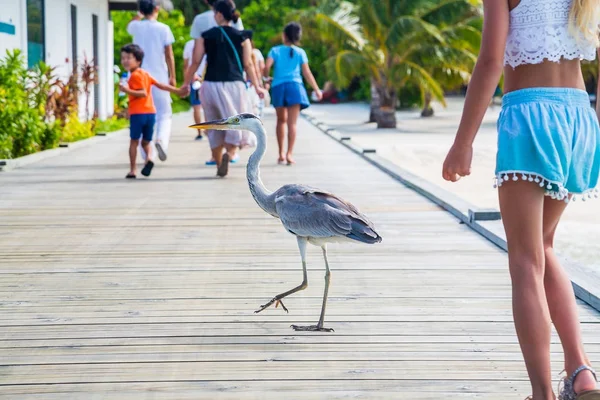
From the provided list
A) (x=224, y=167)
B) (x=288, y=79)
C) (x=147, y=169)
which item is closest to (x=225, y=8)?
(x=224, y=167)

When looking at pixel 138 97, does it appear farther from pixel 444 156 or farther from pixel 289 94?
pixel 444 156

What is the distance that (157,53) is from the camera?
13133 millimetres

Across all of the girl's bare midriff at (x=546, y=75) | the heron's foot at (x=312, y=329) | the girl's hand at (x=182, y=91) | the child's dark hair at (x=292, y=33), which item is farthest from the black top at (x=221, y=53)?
the girl's bare midriff at (x=546, y=75)

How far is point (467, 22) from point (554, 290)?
86.1 feet

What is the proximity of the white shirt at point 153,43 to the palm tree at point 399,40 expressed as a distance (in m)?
14.1

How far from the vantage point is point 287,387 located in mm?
4047

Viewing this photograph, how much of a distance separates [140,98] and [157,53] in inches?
58.0

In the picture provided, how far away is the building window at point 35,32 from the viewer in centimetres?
1753

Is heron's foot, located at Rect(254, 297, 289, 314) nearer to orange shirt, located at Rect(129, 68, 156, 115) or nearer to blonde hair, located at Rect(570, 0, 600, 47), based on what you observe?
blonde hair, located at Rect(570, 0, 600, 47)

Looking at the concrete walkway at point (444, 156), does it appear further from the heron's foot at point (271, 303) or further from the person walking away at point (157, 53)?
the person walking away at point (157, 53)

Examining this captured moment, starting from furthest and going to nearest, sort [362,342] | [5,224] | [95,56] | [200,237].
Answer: [95,56] → [5,224] → [200,237] → [362,342]

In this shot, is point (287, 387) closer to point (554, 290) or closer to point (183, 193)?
point (554, 290)

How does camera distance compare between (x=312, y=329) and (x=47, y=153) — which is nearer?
(x=312, y=329)

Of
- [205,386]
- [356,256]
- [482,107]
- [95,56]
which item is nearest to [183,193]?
[356,256]
